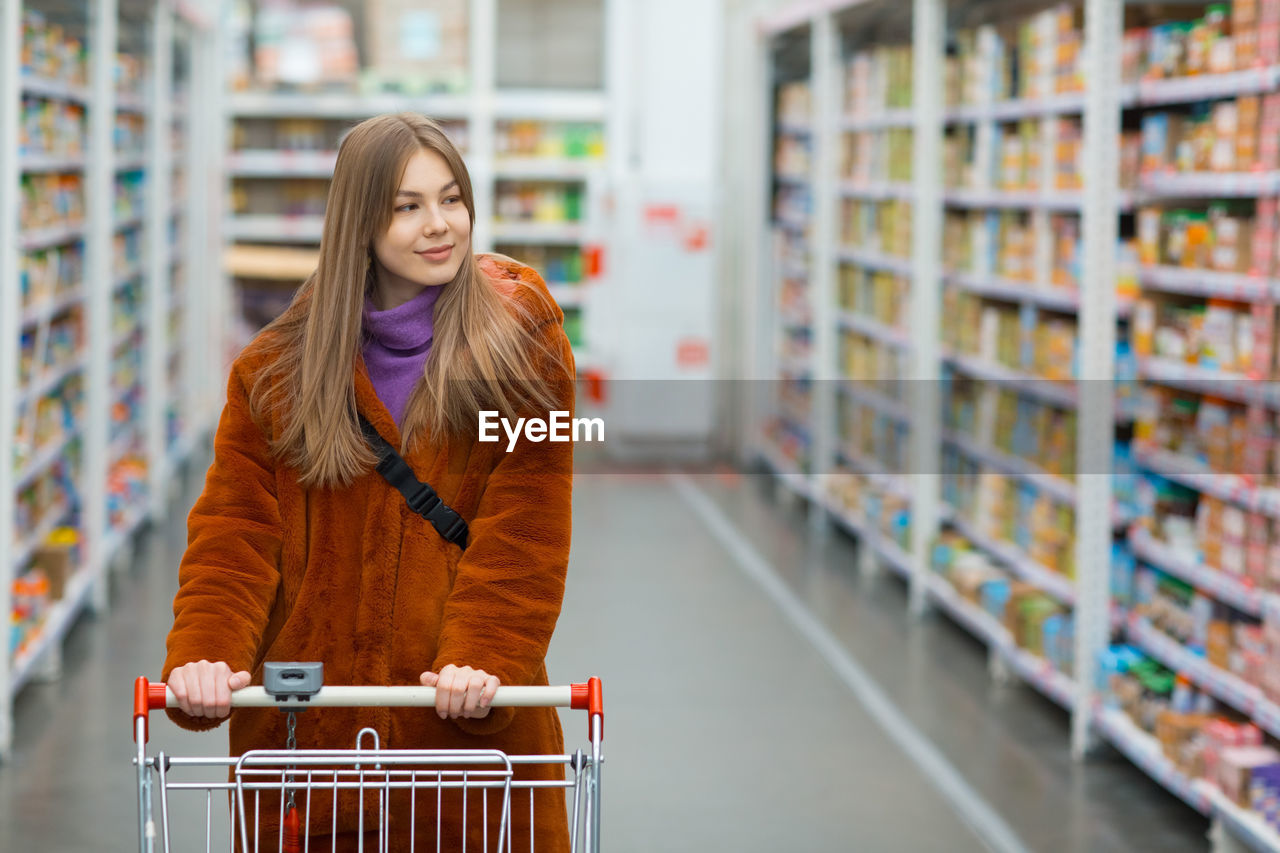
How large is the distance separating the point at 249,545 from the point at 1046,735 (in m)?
3.70

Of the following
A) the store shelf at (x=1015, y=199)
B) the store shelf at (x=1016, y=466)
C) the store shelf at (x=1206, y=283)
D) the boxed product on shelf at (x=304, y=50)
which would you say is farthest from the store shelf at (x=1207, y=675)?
the boxed product on shelf at (x=304, y=50)

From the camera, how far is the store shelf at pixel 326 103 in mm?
10812

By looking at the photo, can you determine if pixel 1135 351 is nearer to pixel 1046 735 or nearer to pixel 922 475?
pixel 1046 735

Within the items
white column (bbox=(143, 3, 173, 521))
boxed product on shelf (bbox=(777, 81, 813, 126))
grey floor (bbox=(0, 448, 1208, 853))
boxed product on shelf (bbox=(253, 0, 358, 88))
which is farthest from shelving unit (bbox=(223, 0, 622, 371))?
grey floor (bbox=(0, 448, 1208, 853))

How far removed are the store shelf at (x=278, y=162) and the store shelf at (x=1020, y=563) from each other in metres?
5.71

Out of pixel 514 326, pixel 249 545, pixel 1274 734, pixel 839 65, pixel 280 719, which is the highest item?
pixel 839 65

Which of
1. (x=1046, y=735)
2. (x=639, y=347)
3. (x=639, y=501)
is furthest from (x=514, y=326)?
(x=639, y=347)

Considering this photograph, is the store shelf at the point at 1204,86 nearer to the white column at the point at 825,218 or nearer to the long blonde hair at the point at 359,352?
the long blonde hair at the point at 359,352

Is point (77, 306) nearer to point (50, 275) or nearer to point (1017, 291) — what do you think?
point (50, 275)

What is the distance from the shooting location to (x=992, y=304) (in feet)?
21.4

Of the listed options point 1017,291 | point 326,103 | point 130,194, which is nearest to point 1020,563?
point 1017,291

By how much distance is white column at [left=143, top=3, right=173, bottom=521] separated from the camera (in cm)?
809

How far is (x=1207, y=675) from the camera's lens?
4.24 m

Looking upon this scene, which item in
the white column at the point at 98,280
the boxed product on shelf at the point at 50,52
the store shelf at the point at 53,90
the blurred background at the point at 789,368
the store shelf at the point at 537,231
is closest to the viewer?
the blurred background at the point at 789,368
